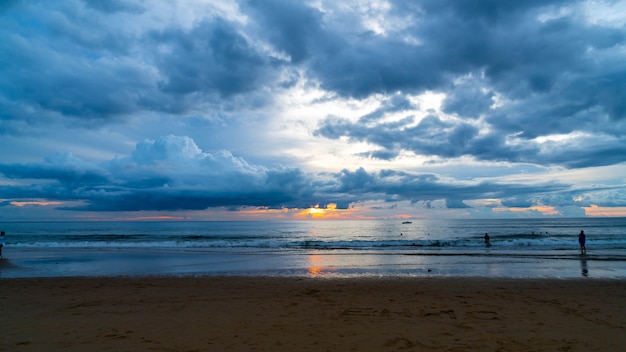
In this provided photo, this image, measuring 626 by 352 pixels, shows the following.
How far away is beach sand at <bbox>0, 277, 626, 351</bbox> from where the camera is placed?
723 cm

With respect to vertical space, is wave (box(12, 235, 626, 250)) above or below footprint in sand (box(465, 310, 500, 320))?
below

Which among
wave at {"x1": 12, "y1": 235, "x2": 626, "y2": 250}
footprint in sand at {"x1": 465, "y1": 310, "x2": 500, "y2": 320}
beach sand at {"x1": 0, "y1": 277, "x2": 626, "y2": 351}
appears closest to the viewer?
beach sand at {"x1": 0, "y1": 277, "x2": 626, "y2": 351}

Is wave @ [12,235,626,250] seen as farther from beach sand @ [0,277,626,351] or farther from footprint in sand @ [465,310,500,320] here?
footprint in sand @ [465,310,500,320]

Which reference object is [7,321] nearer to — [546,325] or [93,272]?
[93,272]

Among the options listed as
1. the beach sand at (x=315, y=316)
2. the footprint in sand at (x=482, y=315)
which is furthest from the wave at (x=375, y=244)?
the footprint in sand at (x=482, y=315)

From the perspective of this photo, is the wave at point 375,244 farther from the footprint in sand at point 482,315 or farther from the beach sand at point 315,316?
the footprint in sand at point 482,315

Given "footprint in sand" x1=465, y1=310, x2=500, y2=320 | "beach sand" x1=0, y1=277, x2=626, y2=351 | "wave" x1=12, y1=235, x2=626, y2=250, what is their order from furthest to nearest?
"wave" x1=12, y1=235, x2=626, y2=250 → "footprint in sand" x1=465, y1=310, x2=500, y2=320 → "beach sand" x1=0, y1=277, x2=626, y2=351

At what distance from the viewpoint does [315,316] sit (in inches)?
369

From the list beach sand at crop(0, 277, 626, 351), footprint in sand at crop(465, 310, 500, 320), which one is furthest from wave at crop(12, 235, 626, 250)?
footprint in sand at crop(465, 310, 500, 320)

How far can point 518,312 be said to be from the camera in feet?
32.0

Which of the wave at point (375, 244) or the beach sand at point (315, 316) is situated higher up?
the beach sand at point (315, 316)

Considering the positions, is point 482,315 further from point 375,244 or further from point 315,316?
point 375,244

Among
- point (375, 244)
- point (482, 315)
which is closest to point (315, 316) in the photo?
point (482, 315)

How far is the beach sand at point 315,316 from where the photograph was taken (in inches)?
285
